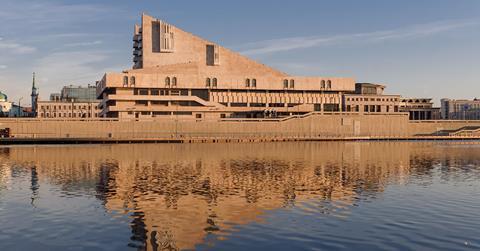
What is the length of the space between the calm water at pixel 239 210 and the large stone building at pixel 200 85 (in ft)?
329

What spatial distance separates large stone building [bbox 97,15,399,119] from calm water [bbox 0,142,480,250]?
100310 millimetres

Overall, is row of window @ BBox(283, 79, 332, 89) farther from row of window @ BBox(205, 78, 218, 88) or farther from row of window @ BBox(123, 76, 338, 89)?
row of window @ BBox(205, 78, 218, 88)

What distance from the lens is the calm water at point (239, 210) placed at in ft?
76.1

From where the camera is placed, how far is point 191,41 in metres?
165

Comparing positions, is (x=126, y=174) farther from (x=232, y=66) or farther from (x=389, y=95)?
(x=389, y=95)

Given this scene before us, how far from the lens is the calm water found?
23.2 m

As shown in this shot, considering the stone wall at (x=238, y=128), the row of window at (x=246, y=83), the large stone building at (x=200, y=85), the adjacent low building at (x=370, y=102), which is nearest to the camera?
the stone wall at (x=238, y=128)

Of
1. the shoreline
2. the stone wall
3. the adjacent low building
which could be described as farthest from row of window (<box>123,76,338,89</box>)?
the shoreline

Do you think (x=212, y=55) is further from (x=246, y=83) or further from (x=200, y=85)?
(x=246, y=83)

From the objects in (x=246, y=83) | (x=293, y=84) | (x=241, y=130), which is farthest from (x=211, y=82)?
(x=293, y=84)

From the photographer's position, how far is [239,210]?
101ft

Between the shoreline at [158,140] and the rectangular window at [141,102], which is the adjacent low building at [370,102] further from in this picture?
the rectangular window at [141,102]

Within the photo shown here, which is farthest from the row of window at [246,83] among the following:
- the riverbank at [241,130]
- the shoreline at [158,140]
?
the shoreline at [158,140]

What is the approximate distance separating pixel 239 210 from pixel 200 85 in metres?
130
